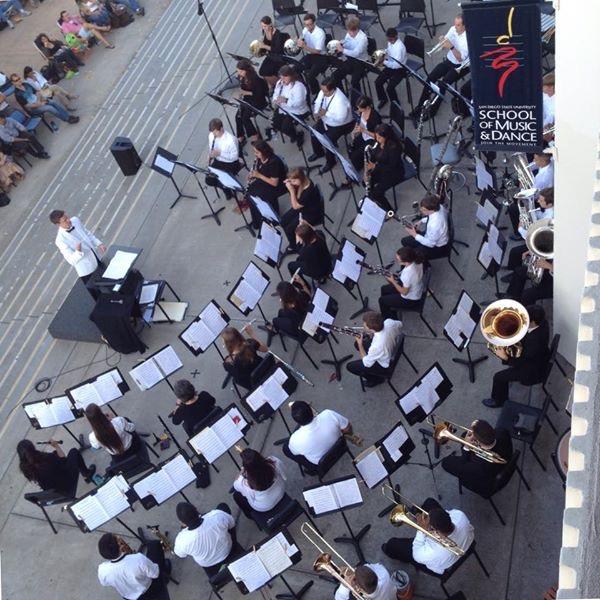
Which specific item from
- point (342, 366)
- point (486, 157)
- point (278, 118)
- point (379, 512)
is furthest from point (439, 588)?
point (278, 118)

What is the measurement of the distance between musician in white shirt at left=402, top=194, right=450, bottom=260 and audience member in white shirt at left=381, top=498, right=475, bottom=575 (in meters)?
3.65

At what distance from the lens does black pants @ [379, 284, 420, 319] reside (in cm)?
916

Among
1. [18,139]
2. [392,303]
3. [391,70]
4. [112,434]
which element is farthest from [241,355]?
[18,139]

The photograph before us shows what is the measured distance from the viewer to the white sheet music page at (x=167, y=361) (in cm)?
868

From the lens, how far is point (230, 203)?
41.0 feet

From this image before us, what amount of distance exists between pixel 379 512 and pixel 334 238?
4.34m

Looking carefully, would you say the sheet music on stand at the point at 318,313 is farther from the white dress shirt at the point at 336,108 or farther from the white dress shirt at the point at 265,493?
the white dress shirt at the point at 336,108

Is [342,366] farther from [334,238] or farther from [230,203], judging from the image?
[230,203]

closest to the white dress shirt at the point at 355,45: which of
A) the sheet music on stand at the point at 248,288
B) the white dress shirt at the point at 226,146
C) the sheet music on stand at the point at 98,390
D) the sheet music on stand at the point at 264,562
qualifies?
the white dress shirt at the point at 226,146

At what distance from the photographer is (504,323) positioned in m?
7.90

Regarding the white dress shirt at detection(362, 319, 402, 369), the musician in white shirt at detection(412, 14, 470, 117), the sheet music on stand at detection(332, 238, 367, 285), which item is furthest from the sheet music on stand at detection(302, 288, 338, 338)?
the musician in white shirt at detection(412, 14, 470, 117)

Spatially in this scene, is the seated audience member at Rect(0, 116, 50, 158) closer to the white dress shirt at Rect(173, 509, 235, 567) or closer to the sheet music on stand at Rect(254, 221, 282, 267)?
the sheet music on stand at Rect(254, 221, 282, 267)

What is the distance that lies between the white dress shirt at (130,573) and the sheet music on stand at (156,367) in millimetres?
2118

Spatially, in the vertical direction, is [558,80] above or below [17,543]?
above
